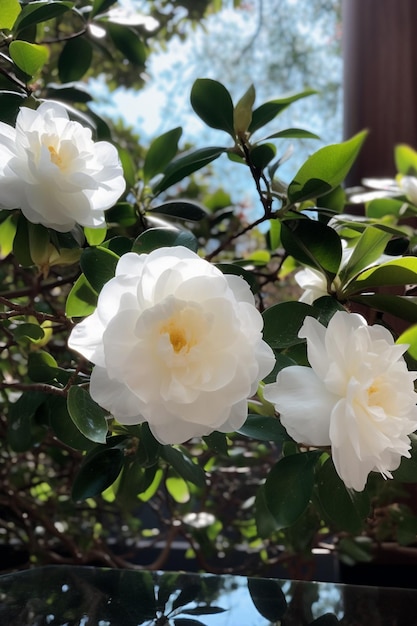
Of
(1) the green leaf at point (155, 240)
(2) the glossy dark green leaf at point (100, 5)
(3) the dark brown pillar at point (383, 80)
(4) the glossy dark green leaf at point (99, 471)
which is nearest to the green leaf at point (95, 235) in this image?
(1) the green leaf at point (155, 240)

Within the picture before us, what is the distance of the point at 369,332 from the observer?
42 centimetres

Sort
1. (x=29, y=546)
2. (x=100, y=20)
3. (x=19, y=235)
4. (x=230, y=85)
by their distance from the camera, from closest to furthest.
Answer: (x=19, y=235) < (x=100, y=20) < (x=29, y=546) < (x=230, y=85)

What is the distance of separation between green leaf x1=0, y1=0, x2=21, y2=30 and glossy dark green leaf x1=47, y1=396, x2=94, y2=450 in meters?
0.37

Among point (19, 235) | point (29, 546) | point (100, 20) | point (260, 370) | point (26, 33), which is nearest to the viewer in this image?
point (260, 370)

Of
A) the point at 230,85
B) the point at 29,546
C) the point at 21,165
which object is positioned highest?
the point at 21,165

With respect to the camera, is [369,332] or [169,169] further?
[169,169]

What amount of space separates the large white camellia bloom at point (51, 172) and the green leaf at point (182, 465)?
215mm

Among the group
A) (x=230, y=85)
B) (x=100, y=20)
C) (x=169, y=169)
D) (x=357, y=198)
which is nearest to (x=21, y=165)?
(x=169, y=169)

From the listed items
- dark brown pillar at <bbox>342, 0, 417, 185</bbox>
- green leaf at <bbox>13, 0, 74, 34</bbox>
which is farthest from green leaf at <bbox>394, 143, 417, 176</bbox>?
green leaf at <bbox>13, 0, 74, 34</bbox>

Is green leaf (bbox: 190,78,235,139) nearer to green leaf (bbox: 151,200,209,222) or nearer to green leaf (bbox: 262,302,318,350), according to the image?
green leaf (bbox: 151,200,209,222)

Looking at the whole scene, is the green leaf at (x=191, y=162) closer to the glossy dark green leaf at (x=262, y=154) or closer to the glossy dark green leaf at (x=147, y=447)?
the glossy dark green leaf at (x=262, y=154)

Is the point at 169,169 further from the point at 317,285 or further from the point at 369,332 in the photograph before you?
the point at 369,332

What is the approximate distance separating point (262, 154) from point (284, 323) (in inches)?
8.4

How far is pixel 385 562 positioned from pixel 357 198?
2.05ft
